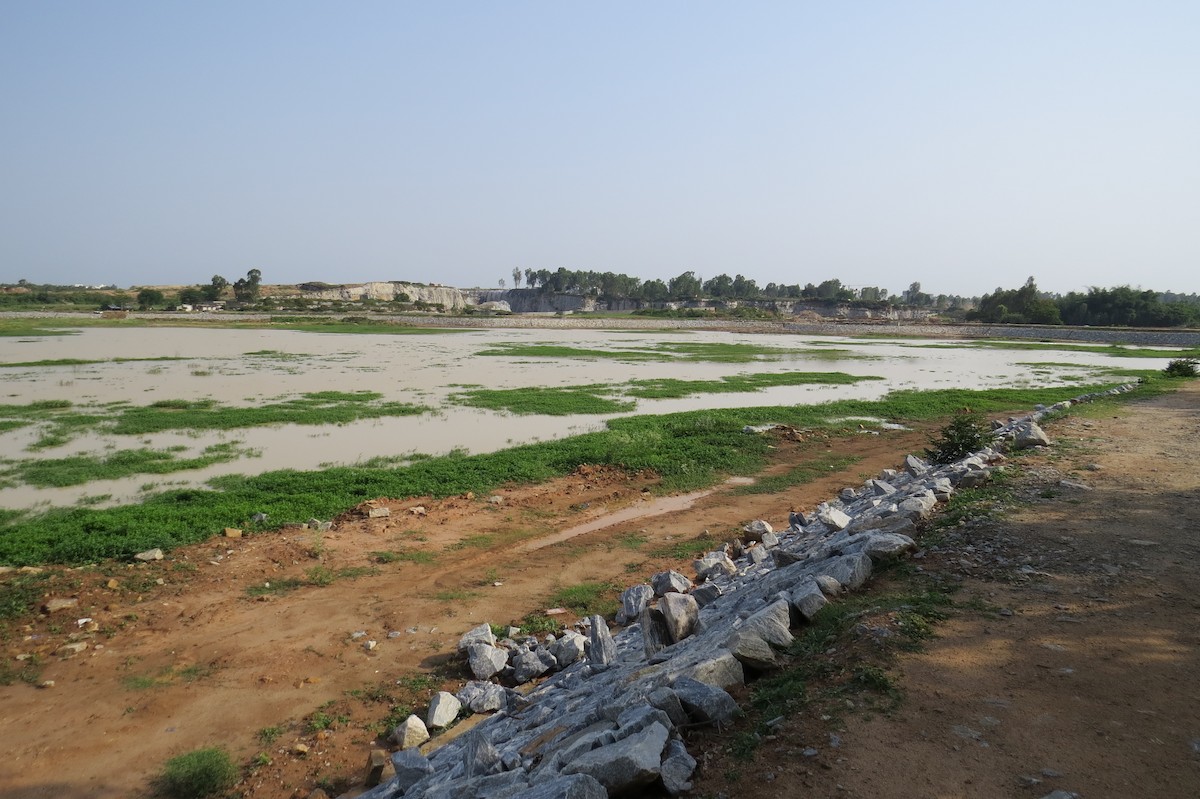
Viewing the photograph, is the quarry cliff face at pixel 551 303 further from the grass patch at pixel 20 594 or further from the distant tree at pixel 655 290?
the grass patch at pixel 20 594

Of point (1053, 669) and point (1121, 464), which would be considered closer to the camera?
point (1053, 669)

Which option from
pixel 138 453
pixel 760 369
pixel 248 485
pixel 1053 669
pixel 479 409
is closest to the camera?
pixel 1053 669

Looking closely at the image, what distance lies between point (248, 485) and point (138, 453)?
475 cm

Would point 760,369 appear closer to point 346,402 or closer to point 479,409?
point 479,409

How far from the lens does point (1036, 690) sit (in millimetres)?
4164

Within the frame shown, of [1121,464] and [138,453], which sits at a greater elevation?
[1121,464]

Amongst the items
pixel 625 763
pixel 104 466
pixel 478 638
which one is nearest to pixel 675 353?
pixel 104 466

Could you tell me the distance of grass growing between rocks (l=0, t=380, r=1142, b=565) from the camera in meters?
9.67

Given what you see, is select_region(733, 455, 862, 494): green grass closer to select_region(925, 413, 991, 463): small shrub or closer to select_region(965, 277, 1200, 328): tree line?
select_region(925, 413, 991, 463): small shrub

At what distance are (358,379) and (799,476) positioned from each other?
22.4 metres

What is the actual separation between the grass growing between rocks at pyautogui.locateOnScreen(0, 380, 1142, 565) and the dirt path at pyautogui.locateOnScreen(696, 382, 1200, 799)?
779 centimetres

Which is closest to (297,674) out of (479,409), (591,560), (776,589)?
(591,560)

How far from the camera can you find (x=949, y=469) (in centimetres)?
1076

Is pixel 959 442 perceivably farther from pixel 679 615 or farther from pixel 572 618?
pixel 679 615
